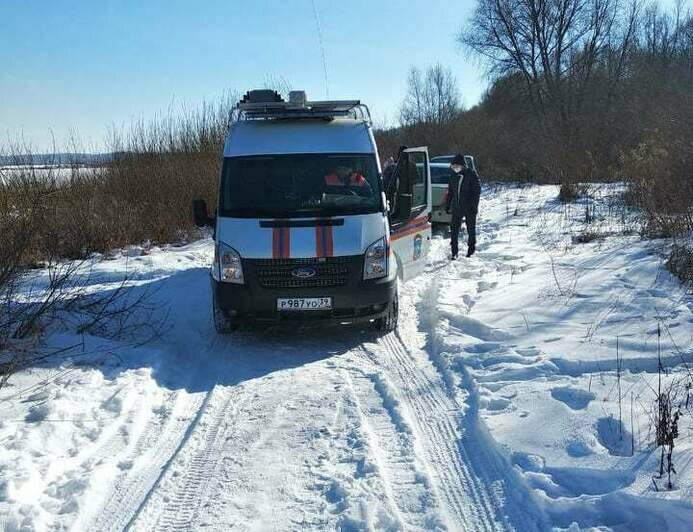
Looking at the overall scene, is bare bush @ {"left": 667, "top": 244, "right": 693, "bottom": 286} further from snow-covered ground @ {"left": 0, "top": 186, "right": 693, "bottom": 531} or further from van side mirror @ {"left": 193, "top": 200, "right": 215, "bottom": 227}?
van side mirror @ {"left": 193, "top": 200, "right": 215, "bottom": 227}

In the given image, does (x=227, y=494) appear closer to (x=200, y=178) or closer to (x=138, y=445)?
(x=138, y=445)

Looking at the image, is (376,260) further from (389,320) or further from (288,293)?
(288,293)

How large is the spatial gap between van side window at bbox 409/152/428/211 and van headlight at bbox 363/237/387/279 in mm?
2177

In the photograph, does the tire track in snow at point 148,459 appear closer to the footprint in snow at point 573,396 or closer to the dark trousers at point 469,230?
the footprint in snow at point 573,396

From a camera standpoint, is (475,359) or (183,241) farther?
(183,241)

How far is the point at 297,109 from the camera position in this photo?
24.0 feet

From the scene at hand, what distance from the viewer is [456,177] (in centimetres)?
1190

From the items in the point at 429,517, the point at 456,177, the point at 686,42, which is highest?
the point at 686,42

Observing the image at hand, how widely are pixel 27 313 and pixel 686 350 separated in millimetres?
6386

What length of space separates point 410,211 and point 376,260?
117cm

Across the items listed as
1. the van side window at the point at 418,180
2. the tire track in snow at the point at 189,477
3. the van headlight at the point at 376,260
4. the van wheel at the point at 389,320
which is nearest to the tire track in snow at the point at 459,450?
the van wheel at the point at 389,320

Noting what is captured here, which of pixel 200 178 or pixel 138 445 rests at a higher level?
pixel 200 178

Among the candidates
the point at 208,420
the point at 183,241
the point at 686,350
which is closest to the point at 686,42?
the point at 183,241

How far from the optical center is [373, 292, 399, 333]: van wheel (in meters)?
6.65
